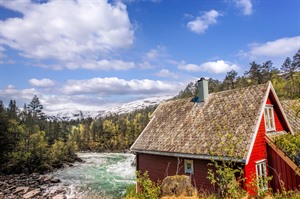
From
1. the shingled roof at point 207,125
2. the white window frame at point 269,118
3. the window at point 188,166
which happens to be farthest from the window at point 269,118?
the window at point 188,166

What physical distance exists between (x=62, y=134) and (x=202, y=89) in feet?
222

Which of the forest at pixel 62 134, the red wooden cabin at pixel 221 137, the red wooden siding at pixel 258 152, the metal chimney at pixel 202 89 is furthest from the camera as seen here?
the forest at pixel 62 134

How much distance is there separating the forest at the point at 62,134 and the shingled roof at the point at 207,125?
26.5 feet

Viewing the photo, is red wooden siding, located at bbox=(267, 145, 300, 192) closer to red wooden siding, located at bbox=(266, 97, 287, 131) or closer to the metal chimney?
red wooden siding, located at bbox=(266, 97, 287, 131)

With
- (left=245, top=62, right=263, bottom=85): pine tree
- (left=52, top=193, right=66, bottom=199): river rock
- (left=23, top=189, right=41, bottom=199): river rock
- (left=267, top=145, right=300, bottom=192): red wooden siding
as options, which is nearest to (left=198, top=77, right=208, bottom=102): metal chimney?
(left=267, top=145, right=300, bottom=192): red wooden siding

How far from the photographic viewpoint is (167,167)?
1420 cm

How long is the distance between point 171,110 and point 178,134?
3678mm

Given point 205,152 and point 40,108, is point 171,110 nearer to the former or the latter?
point 205,152

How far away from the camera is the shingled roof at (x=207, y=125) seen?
11.6 meters

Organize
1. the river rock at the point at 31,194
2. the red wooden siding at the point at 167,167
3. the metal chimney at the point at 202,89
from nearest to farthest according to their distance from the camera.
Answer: the red wooden siding at the point at 167,167, the metal chimney at the point at 202,89, the river rock at the point at 31,194

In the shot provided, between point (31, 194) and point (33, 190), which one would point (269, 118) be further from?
point (33, 190)

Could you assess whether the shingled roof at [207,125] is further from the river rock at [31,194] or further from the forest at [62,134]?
the river rock at [31,194]

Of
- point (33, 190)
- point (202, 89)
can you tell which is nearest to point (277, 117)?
point (202, 89)

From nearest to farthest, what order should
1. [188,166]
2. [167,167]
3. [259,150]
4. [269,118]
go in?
[259,150] < [188,166] < [269,118] < [167,167]
